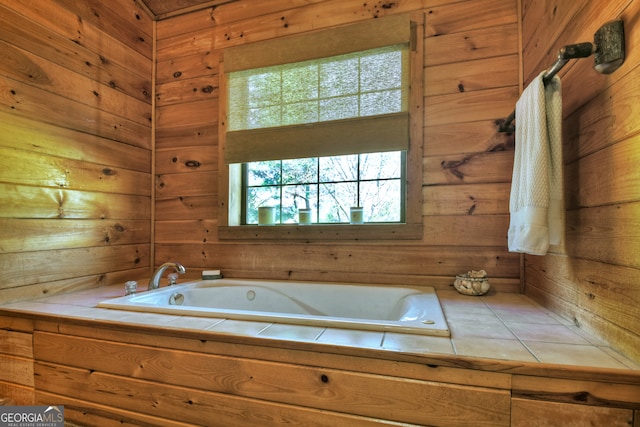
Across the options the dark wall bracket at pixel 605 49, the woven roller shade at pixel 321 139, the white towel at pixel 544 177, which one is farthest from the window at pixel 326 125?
the dark wall bracket at pixel 605 49

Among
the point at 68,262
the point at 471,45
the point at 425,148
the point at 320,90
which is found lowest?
the point at 68,262

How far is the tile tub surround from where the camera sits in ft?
2.65

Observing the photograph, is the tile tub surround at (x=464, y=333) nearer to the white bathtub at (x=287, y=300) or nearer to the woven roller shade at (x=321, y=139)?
the white bathtub at (x=287, y=300)

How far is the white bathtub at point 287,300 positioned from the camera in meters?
1.21

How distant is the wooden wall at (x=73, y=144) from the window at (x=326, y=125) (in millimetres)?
695

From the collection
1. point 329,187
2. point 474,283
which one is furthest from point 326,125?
point 474,283

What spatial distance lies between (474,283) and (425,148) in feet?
2.57

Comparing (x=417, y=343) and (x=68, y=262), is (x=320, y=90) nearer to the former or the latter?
(x=417, y=343)

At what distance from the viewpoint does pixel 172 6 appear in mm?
2133

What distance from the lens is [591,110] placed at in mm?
985

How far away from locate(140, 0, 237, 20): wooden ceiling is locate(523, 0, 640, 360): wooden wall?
2.09m

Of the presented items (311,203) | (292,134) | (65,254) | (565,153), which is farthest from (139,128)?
(565,153)

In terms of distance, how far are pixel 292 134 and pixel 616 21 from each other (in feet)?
4.81

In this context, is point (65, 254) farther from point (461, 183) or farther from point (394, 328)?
point (461, 183)
